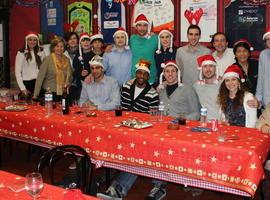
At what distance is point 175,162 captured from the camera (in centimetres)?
300

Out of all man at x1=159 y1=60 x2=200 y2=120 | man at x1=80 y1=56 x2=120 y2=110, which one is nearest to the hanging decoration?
man at x1=80 y1=56 x2=120 y2=110

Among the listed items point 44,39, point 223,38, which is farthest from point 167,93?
point 44,39

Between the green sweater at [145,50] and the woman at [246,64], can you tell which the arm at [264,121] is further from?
the green sweater at [145,50]

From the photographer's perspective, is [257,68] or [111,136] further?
[257,68]

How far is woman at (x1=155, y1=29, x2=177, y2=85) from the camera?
501 cm

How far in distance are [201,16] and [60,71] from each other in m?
2.04

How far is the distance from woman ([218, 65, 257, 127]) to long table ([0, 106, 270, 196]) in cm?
36

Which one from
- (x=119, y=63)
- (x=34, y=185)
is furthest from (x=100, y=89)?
(x=34, y=185)

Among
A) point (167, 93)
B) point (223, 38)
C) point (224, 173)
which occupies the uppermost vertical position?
point (223, 38)

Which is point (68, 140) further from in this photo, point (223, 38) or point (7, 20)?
point (7, 20)

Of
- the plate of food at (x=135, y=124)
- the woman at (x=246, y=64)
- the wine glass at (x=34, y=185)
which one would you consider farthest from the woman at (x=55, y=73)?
the wine glass at (x=34, y=185)

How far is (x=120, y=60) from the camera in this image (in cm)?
522

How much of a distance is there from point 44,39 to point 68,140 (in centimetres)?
403

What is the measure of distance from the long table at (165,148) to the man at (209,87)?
623 millimetres
